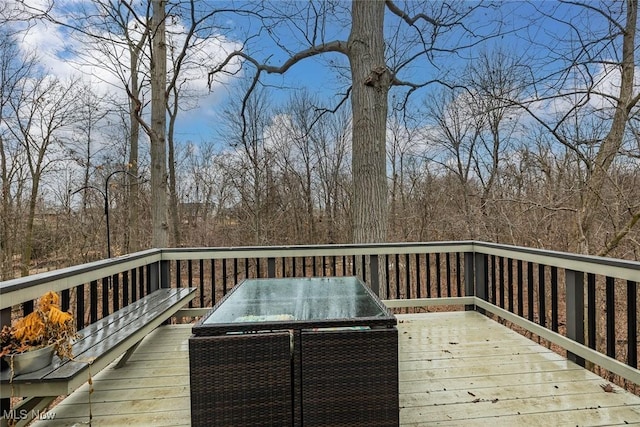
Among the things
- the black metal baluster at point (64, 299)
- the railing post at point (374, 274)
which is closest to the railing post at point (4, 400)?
the black metal baluster at point (64, 299)

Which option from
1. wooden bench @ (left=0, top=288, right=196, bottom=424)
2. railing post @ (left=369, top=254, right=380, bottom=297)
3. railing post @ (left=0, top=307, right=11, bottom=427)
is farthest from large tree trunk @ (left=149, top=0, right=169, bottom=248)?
railing post @ (left=0, top=307, right=11, bottom=427)

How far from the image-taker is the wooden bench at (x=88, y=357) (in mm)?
1538

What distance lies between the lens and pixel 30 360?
1.58 meters

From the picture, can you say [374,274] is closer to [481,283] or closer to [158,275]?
[481,283]

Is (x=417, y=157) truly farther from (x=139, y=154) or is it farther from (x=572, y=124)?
(x=139, y=154)

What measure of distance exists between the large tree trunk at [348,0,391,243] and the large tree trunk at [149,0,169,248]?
9.73 ft

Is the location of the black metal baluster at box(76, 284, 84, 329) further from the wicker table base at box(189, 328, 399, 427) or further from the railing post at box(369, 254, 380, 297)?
the railing post at box(369, 254, 380, 297)

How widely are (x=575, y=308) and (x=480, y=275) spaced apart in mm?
1230

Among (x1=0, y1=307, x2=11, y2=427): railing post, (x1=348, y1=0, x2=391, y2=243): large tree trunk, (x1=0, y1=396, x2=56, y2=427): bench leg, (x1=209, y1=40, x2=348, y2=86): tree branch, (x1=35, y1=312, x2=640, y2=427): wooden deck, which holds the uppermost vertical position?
(x1=209, y1=40, x2=348, y2=86): tree branch

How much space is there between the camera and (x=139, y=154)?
9727 mm

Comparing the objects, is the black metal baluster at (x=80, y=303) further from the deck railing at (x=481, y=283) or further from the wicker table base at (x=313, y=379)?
the wicker table base at (x=313, y=379)

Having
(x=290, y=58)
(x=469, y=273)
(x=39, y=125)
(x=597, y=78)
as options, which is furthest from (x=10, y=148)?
(x=597, y=78)

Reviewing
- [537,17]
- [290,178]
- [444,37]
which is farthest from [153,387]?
[290,178]

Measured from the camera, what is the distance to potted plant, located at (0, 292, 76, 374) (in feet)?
5.15
